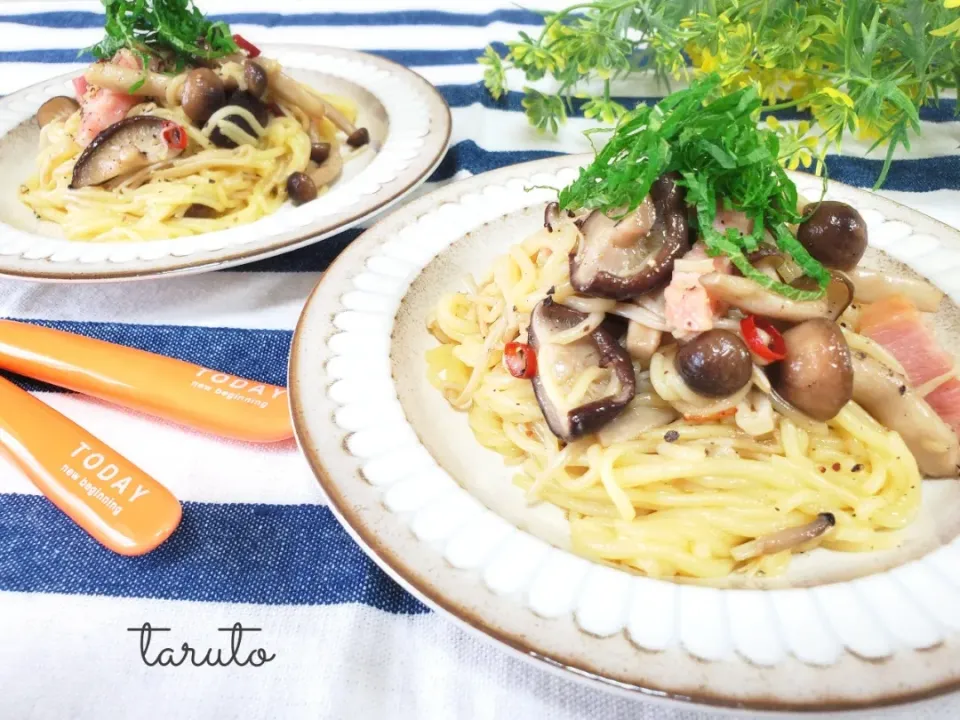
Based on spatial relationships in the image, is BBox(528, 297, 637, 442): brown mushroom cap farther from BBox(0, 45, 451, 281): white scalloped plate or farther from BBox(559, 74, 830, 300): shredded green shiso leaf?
BBox(0, 45, 451, 281): white scalloped plate

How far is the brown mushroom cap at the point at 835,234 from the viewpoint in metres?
2.28

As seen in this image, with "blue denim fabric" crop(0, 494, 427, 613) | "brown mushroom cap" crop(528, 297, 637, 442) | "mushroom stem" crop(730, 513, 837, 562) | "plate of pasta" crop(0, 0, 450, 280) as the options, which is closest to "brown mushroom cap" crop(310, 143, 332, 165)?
"plate of pasta" crop(0, 0, 450, 280)

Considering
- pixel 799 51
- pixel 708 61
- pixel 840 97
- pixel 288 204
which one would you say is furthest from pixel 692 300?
pixel 708 61

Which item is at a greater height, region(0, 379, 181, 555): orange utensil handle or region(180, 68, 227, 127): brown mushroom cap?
region(180, 68, 227, 127): brown mushroom cap

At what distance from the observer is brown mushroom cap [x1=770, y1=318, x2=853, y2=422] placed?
6.93 feet

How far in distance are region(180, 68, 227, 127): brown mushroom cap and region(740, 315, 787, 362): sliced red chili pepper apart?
3.20 m

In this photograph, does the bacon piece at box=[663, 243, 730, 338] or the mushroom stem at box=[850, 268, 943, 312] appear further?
the mushroom stem at box=[850, 268, 943, 312]

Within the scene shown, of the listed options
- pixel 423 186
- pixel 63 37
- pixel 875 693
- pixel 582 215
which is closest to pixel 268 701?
pixel 875 693

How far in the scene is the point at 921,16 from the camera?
3.37 metres

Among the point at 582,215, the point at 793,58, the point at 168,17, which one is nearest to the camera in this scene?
the point at 582,215

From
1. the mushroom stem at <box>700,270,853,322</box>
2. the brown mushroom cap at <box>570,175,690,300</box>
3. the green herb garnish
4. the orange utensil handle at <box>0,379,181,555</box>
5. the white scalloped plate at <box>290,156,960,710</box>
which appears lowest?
the orange utensil handle at <box>0,379,181,555</box>

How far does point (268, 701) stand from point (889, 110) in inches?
159

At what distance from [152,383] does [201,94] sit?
2.10 meters

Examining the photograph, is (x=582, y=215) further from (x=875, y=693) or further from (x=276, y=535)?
(x=875, y=693)
